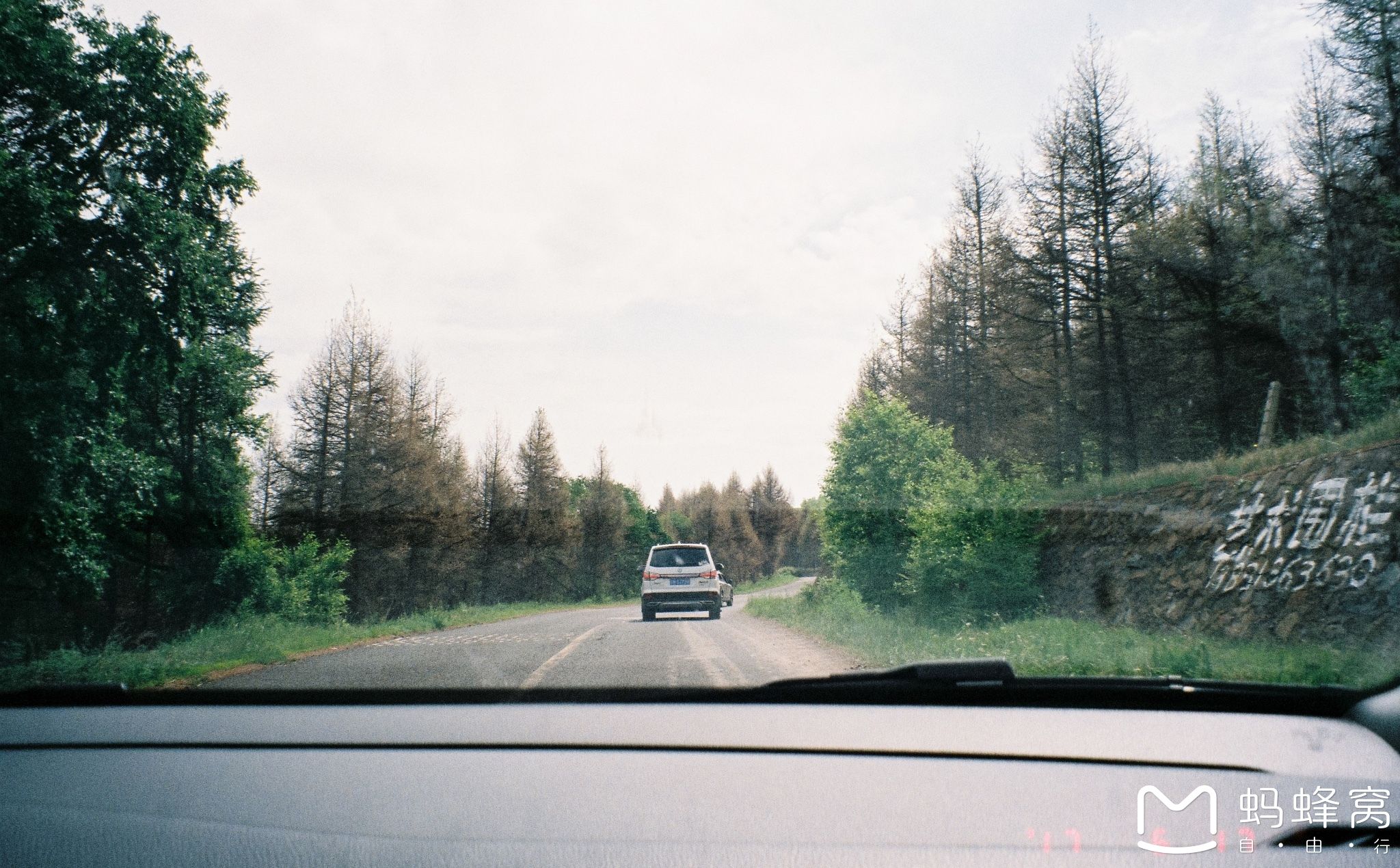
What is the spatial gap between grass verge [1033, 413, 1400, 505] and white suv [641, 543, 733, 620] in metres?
7.52

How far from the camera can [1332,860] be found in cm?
196

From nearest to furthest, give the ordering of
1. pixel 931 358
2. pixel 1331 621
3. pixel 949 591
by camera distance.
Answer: pixel 1331 621, pixel 949 591, pixel 931 358

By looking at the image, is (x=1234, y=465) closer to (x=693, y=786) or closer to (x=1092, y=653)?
(x=1092, y=653)

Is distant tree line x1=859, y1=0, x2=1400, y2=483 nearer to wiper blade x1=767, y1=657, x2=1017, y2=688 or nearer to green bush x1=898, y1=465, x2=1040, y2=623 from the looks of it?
green bush x1=898, y1=465, x2=1040, y2=623

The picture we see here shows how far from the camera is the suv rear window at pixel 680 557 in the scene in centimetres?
1781

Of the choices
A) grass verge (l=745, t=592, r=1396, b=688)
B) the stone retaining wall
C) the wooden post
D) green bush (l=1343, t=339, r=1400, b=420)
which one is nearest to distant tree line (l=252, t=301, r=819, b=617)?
grass verge (l=745, t=592, r=1396, b=688)

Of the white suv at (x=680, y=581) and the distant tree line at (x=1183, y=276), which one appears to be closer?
the white suv at (x=680, y=581)

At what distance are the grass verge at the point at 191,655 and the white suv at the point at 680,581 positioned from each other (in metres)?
5.44

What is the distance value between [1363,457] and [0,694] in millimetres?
14743

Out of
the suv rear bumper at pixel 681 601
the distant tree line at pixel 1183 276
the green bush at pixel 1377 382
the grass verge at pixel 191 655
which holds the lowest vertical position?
the suv rear bumper at pixel 681 601

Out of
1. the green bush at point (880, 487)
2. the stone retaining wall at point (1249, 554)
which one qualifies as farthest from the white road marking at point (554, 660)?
the green bush at point (880, 487)

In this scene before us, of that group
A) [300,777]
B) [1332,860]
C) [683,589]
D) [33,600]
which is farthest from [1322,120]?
[33,600]

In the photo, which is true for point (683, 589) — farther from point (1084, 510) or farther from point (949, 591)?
point (1084, 510)

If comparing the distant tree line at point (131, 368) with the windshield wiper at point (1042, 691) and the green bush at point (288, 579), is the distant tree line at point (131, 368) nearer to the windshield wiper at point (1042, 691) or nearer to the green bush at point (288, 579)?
the green bush at point (288, 579)
